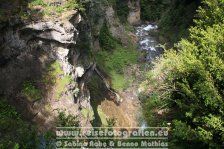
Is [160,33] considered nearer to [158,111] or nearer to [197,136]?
[158,111]

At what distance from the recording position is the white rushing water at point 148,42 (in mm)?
34003

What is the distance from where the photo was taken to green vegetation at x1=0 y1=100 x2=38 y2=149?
1168cm

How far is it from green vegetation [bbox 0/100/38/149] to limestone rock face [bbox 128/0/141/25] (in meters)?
25.2

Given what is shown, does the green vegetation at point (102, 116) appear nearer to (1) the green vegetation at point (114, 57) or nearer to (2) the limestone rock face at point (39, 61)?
(2) the limestone rock face at point (39, 61)

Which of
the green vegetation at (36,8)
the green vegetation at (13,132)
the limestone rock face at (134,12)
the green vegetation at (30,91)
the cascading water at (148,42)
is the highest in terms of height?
the limestone rock face at (134,12)

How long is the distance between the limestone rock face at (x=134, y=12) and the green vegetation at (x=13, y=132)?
25158 millimetres

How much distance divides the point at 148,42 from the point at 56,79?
18.4 meters

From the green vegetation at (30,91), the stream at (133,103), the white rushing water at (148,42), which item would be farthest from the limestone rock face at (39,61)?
the white rushing water at (148,42)

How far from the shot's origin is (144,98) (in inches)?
1116

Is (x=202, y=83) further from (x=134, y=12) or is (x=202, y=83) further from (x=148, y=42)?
(x=134, y=12)

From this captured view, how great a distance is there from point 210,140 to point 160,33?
69.3 ft

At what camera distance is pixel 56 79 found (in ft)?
65.9

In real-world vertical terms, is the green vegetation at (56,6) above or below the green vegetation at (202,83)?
above

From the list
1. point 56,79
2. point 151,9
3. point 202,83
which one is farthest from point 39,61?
point 151,9
